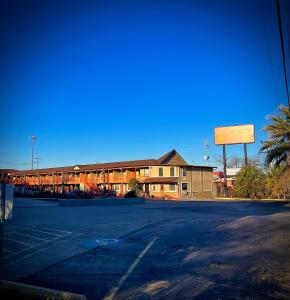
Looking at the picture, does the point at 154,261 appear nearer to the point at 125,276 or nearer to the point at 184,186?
the point at 125,276

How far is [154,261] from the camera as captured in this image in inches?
374

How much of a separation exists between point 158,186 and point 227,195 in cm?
1196

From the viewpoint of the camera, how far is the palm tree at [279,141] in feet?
65.9

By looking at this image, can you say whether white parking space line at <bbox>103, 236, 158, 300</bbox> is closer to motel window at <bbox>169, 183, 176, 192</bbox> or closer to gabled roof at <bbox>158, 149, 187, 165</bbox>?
motel window at <bbox>169, 183, 176, 192</bbox>

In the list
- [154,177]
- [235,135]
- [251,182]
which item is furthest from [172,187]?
[235,135]

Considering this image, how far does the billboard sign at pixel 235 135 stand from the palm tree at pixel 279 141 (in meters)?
48.1

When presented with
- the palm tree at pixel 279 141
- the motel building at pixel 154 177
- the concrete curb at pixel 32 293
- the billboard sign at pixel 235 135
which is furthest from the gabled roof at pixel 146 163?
the concrete curb at pixel 32 293

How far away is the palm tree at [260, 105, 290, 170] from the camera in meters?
20.1

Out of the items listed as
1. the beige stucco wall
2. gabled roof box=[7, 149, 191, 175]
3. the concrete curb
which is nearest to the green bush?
the beige stucco wall

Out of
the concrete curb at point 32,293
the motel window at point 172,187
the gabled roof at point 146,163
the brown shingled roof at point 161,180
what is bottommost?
the concrete curb at point 32,293

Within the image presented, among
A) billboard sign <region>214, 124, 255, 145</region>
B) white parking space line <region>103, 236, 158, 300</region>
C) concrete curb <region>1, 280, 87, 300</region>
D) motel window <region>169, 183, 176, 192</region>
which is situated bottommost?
white parking space line <region>103, 236, 158, 300</region>

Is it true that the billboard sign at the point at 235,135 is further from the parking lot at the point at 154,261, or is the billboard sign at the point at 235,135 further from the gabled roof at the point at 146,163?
the parking lot at the point at 154,261

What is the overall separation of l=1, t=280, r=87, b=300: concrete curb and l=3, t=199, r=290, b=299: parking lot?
727 millimetres

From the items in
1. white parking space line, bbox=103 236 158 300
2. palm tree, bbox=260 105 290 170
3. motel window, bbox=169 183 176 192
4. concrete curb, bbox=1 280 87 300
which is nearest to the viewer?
concrete curb, bbox=1 280 87 300
